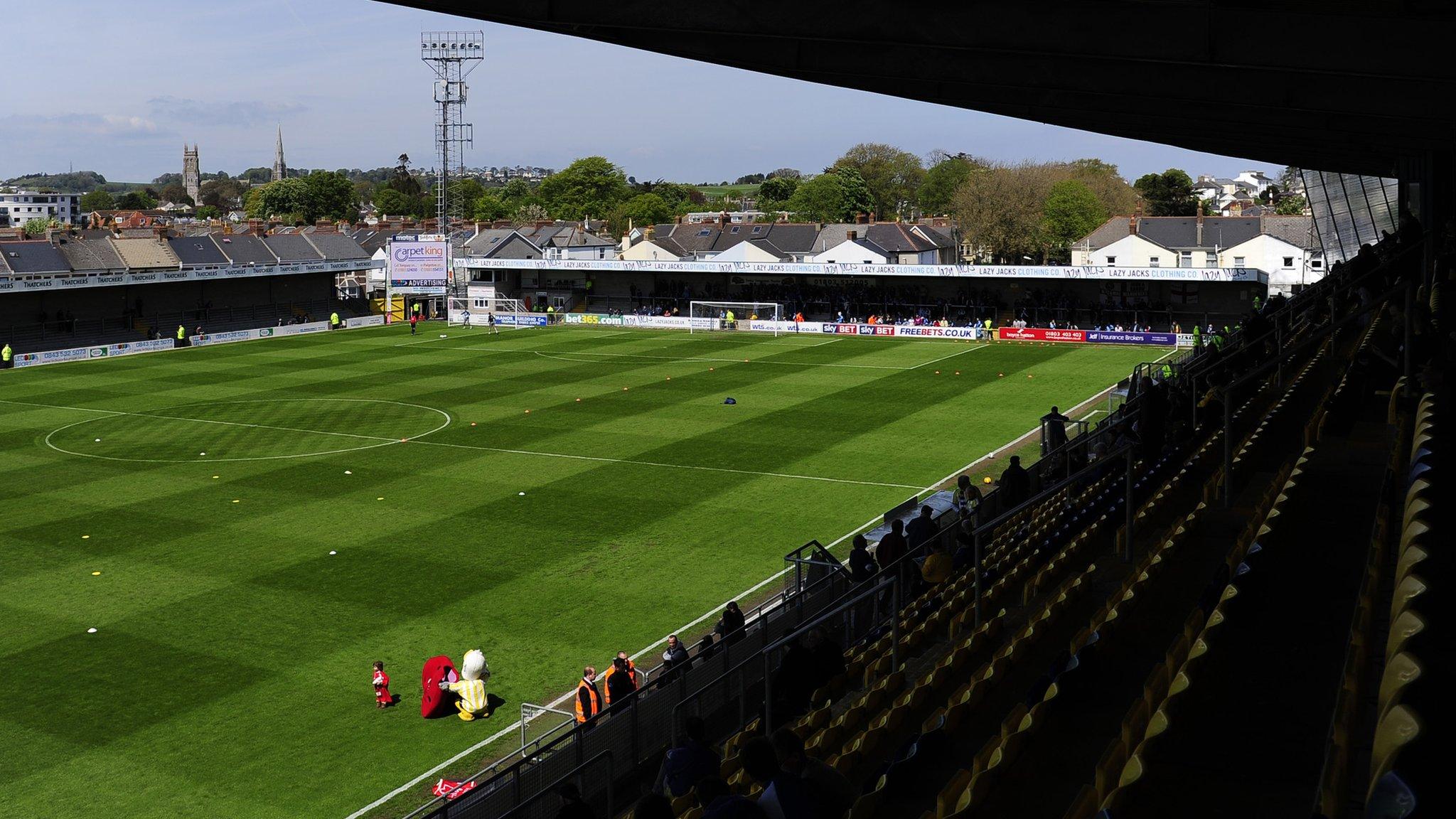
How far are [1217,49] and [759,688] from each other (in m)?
8.17

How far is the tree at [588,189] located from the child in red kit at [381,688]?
123 meters

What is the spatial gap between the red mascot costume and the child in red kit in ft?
1.42

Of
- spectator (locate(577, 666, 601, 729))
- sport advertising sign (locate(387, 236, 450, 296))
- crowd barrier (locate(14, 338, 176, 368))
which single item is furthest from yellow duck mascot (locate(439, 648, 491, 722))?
sport advertising sign (locate(387, 236, 450, 296))

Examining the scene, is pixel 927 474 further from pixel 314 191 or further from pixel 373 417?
pixel 314 191

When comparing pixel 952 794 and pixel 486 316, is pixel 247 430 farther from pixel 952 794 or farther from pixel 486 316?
pixel 486 316

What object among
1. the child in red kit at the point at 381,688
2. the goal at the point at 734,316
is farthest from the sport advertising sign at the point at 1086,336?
the child in red kit at the point at 381,688

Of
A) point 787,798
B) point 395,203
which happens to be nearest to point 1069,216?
point 787,798

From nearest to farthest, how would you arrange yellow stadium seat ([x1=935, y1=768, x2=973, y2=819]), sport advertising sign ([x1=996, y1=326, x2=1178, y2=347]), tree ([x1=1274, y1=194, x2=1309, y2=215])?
yellow stadium seat ([x1=935, y1=768, x2=973, y2=819]) < sport advertising sign ([x1=996, y1=326, x2=1178, y2=347]) < tree ([x1=1274, y1=194, x2=1309, y2=215])

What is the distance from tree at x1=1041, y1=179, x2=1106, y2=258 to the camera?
97.9 meters

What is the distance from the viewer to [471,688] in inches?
621

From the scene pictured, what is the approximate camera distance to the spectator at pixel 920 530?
17.7 m

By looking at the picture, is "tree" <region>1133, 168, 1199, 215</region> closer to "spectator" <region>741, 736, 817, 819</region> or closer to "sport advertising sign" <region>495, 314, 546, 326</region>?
"sport advertising sign" <region>495, 314, 546, 326</region>

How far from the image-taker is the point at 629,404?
4069cm

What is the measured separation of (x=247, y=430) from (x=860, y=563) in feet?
84.1
